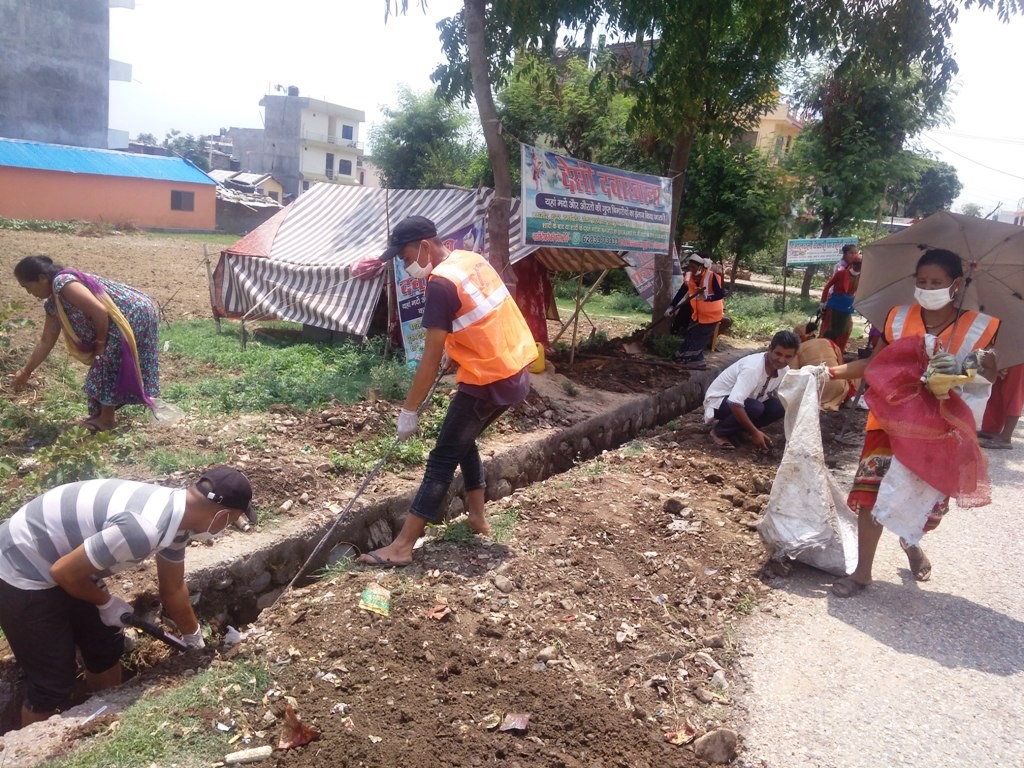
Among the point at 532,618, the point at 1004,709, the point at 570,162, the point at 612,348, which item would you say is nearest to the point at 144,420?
the point at 532,618

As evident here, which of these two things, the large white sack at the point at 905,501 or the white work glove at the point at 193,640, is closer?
the white work glove at the point at 193,640

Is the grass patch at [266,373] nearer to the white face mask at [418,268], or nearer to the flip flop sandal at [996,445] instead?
the white face mask at [418,268]

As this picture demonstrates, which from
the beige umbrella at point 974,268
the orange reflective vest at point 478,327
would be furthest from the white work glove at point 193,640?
the beige umbrella at point 974,268

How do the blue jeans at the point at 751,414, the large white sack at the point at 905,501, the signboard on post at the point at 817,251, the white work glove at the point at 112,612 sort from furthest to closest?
the signboard on post at the point at 817,251 < the blue jeans at the point at 751,414 < the large white sack at the point at 905,501 < the white work glove at the point at 112,612

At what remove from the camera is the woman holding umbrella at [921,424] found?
11.0 feet

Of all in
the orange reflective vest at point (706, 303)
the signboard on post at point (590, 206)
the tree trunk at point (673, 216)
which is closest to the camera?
the signboard on post at point (590, 206)

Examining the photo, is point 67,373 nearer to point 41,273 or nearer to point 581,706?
point 41,273

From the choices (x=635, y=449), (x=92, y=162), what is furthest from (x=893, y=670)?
(x=92, y=162)

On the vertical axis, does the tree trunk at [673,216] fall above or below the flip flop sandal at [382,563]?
above

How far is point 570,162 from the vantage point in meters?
7.27

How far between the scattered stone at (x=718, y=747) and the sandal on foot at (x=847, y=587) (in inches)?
56.0

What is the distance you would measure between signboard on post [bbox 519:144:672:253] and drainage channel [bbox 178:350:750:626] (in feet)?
6.19

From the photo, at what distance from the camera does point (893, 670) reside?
3.05 metres

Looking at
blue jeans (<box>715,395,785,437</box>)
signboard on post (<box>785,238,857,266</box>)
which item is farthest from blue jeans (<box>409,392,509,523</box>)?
signboard on post (<box>785,238,857,266</box>)
